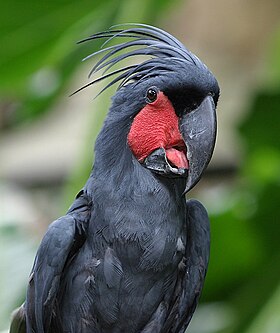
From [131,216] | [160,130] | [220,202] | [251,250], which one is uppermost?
[160,130]

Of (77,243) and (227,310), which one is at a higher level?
(77,243)

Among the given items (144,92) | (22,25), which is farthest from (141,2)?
(144,92)

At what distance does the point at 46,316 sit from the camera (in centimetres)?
135

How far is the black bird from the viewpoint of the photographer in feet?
4.31

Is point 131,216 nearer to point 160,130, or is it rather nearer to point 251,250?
point 160,130

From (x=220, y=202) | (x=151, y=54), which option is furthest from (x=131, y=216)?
(x=220, y=202)

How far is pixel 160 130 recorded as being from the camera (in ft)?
4.34

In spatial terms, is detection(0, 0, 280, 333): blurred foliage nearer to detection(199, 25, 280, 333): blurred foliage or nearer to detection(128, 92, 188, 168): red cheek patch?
detection(199, 25, 280, 333): blurred foliage

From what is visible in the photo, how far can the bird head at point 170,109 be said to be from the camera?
128 centimetres

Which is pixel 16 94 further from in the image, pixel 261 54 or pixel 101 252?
pixel 261 54

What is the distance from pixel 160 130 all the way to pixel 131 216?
5.9 inches

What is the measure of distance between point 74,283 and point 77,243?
0.23 ft

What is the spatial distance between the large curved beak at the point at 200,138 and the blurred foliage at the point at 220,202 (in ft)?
3.75

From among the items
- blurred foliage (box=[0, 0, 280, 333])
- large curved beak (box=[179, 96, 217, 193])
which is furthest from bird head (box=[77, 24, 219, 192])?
blurred foliage (box=[0, 0, 280, 333])
